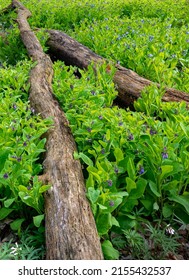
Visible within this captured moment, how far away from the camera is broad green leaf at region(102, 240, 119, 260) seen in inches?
86.6

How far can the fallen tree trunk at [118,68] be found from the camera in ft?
12.8

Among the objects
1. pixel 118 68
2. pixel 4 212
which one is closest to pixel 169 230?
pixel 4 212

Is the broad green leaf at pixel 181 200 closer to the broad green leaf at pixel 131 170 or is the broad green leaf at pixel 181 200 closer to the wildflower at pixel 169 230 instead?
the wildflower at pixel 169 230

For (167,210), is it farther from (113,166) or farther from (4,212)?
(4,212)

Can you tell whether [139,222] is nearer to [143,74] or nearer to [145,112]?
[145,112]

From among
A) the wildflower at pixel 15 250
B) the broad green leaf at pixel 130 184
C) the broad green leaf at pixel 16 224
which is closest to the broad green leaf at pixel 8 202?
the broad green leaf at pixel 16 224

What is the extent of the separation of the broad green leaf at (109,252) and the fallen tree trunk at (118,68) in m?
1.89

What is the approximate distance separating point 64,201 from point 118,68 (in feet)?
8.79

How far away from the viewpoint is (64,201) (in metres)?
2.31

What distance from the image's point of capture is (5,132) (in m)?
2.93

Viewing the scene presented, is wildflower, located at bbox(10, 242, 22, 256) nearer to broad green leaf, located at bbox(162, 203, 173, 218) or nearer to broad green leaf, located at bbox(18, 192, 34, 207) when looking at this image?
broad green leaf, located at bbox(18, 192, 34, 207)

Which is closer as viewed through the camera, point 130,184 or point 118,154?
point 130,184

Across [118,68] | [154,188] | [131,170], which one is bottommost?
[118,68]
